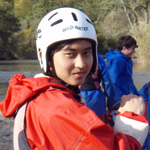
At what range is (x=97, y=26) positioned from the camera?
148 ft

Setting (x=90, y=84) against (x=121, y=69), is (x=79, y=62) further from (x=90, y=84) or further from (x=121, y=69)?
(x=121, y=69)

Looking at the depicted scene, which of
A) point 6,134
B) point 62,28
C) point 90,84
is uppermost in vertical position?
point 62,28

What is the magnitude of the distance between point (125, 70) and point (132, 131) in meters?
4.21

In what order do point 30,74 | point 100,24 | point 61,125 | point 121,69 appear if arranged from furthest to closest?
point 100,24 → point 30,74 → point 121,69 → point 61,125

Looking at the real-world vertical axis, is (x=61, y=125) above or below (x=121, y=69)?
above

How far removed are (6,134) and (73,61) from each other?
3853 mm

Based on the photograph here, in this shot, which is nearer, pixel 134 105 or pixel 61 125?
pixel 61 125

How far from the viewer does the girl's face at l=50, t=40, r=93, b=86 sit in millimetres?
1829

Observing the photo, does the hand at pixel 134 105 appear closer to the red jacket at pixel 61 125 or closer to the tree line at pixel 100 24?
the red jacket at pixel 61 125

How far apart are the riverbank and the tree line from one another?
910 inches

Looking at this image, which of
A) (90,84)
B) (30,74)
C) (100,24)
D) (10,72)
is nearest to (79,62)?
(90,84)

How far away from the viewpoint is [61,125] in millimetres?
1513

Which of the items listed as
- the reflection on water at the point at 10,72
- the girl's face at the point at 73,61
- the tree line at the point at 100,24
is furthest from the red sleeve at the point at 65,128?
the tree line at the point at 100,24

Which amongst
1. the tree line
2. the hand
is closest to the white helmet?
the hand
